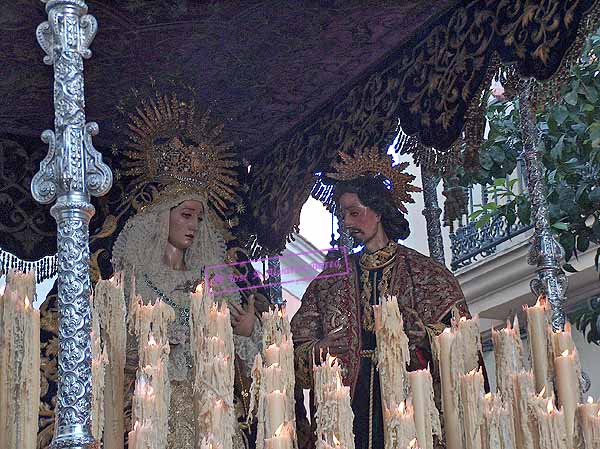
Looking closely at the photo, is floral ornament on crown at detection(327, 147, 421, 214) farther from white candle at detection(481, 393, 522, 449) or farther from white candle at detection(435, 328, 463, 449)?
white candle at detection(481, 393, 522, 449)

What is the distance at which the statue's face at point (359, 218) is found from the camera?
19.5 ft

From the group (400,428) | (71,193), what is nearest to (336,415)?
(400,428)

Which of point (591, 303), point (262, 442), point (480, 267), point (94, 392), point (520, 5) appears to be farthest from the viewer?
point (480, 267)

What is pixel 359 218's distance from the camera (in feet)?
19.6

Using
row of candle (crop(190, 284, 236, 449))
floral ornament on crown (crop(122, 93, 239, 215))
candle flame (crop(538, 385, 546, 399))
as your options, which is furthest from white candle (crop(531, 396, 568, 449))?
floral ornament on crown (crop(122, 93, 239, 215))

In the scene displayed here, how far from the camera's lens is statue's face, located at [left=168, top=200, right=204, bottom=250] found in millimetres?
6203

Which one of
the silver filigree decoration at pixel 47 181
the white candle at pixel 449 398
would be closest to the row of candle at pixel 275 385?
the white candle at pixel 449 398

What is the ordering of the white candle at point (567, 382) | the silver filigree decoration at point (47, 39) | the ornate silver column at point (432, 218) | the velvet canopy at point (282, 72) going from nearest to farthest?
the white candle at point (567, 382) → the silver filigree decoration at point (47, 39) → the velvet canopy at point (282, 72) → the ornate silver column at point (432, 218)

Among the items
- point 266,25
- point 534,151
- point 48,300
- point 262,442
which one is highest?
point 266,25

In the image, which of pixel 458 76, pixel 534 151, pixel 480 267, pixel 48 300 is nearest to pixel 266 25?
pixel 458 76

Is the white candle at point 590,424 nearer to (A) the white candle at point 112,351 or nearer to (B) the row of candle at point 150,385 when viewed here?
(B) the row of candle at point 150,385

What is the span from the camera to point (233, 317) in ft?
20.0

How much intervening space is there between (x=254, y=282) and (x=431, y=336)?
1414 millimetres

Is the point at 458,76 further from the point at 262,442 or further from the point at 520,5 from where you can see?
the point at 262,442
